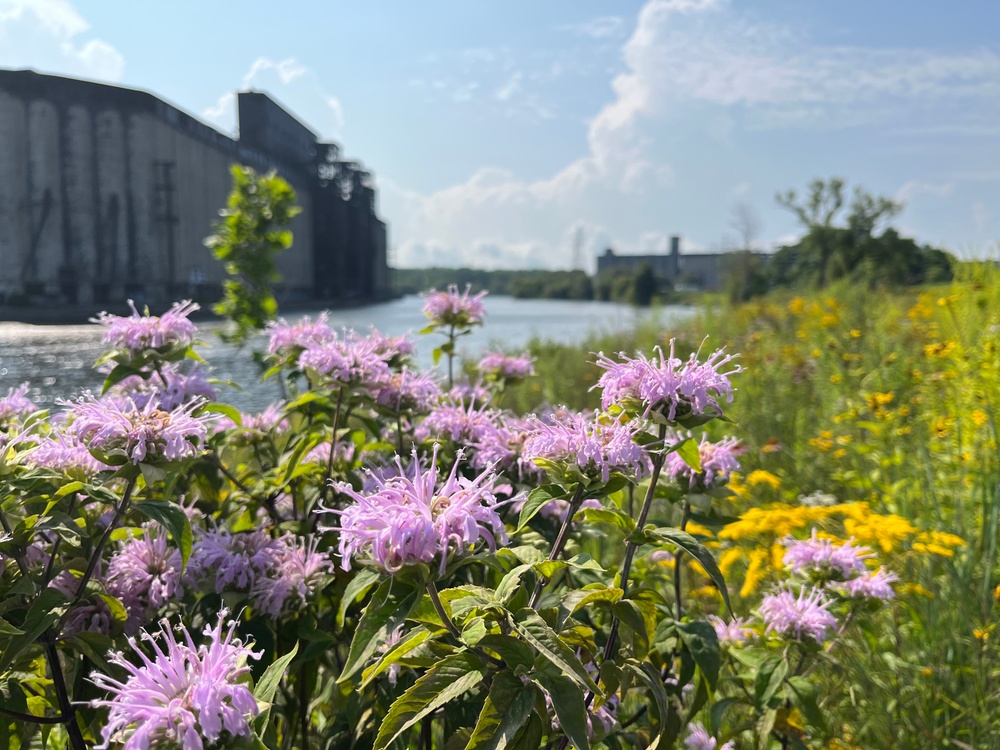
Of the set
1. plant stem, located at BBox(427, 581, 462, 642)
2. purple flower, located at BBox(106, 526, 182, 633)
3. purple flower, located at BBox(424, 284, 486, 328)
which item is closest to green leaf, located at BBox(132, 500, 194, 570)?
purple flower, located at BBox(106, 526, 182, 633)

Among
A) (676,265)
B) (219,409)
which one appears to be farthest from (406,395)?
(676,265)

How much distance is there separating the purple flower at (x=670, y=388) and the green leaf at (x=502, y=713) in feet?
1.26

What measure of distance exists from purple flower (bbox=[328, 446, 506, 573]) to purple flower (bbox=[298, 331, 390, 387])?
57 cm

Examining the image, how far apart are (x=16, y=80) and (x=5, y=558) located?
3225 cm

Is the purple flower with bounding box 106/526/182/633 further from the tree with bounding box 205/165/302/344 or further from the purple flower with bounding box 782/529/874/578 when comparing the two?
the tree with bounding box 205/165/302/344

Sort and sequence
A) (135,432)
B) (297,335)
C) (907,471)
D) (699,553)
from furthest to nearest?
(907,471)
(297,335)
(135,432)
(699,553)

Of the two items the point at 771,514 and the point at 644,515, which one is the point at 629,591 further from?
the point at 771,514

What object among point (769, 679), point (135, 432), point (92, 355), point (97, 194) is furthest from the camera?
point (97, 194)

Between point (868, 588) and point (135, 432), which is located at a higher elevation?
point (135, 432)

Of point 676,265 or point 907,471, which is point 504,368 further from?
point 676,265

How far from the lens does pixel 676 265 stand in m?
43.6

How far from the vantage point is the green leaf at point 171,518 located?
35.5 inches

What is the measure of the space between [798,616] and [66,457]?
1.34 meters

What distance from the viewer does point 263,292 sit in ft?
17.3
